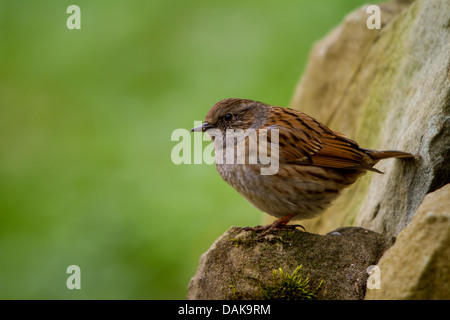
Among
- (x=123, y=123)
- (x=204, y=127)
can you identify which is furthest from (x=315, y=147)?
(x=123, y=123)

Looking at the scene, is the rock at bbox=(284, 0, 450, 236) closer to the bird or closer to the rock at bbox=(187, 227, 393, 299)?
the bird

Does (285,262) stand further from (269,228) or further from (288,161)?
(288,161)

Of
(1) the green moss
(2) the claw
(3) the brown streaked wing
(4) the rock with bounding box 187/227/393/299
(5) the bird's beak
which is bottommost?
(1) the green moss

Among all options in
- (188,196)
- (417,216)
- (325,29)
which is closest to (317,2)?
(325,29)

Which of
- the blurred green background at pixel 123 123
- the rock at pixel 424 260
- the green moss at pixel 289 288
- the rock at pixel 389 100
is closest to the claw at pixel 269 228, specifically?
the green moss at pixel 289 288

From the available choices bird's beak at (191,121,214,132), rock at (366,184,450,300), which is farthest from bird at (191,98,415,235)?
rock at (366,184,450,300)
